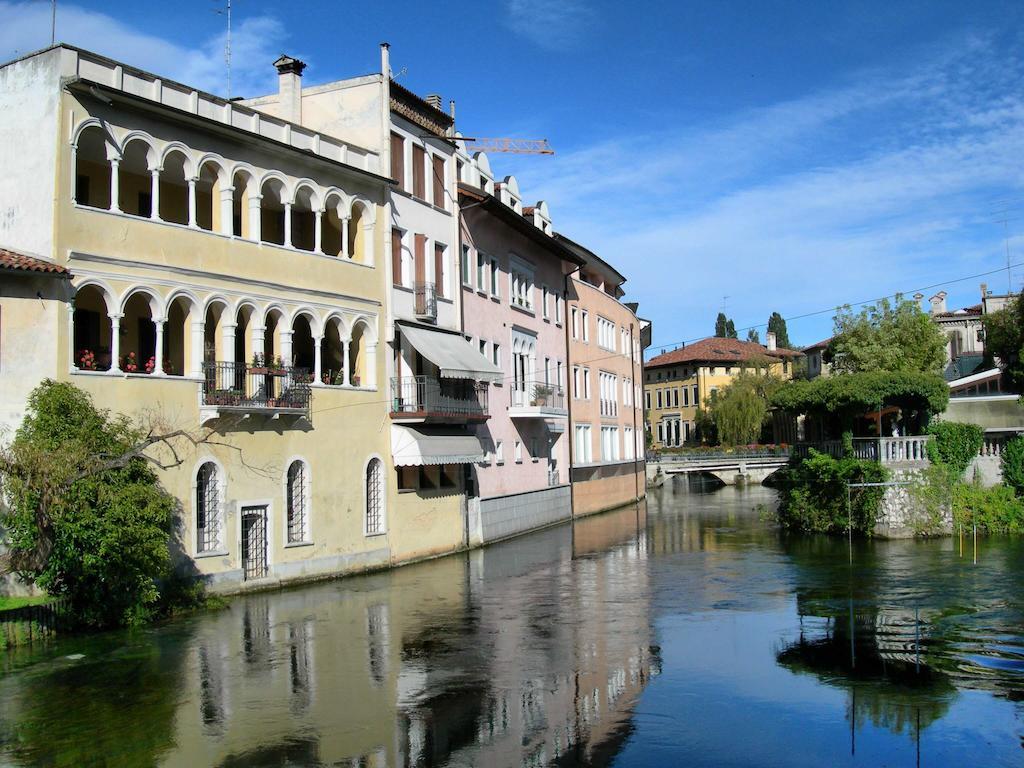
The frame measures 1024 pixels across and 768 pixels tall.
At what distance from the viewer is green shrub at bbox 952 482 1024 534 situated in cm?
3669

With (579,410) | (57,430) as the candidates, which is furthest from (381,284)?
(579,410)

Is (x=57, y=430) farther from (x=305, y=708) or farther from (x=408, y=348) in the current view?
(x=408, y=348)

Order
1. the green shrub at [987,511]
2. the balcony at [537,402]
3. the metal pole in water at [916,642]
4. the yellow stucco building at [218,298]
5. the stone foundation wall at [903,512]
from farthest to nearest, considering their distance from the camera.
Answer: the balcony at [537,402] → the green shrub at [987,511] → the stone foundation wall at [903,512] → the yellow stucco building at [218,298] → the metal pole in water at [916,642]

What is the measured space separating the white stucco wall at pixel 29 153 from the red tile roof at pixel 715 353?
270 feet

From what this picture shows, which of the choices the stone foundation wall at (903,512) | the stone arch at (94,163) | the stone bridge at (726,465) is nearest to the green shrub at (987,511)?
the stone foundation wall at (903,512)

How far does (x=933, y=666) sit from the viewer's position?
16.1 meters

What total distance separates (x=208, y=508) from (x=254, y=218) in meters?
7.52

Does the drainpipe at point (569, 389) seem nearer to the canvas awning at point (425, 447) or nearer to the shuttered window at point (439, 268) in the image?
the shuttered window at point (439, 268)

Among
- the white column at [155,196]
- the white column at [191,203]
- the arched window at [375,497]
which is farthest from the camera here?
the arched window at [375,497]

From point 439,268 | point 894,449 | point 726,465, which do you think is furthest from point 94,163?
point 726,465

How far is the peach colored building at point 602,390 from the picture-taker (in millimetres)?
51188

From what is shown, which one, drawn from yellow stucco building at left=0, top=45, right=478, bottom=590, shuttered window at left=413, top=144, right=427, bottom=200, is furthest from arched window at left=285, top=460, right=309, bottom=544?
shuttered window at left=413, top=144, right=427, bottom=200

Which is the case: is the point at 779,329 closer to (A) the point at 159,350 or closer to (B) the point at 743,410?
(B) the point at 743,410

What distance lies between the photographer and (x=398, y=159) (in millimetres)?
31547
